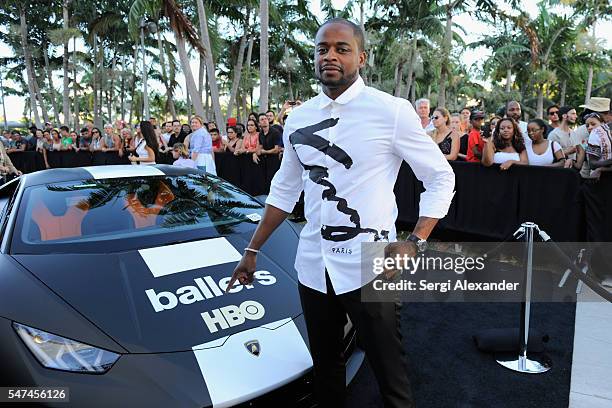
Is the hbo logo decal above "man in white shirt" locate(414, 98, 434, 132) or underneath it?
underneath

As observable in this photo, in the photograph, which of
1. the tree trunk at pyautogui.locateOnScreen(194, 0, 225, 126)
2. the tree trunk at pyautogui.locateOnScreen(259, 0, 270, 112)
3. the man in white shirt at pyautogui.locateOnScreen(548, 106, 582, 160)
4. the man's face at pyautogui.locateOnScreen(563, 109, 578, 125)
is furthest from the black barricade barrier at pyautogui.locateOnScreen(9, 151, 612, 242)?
the tree trunk at pyautogui.locateOnScreen(194, 0, 225, 126)

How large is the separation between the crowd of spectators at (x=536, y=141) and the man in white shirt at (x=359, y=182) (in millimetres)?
2994

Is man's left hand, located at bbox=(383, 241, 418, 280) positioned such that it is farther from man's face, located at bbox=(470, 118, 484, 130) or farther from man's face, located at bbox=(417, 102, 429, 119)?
man's face, located at bbox=(417, 102, 429, 119)

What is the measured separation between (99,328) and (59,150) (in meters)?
13.8

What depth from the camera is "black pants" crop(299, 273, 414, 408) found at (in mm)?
1576

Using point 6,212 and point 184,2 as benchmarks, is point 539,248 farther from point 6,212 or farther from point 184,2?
point 184,2

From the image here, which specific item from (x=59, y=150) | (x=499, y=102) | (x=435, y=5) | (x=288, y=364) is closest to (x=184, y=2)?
(x=59, y=150)

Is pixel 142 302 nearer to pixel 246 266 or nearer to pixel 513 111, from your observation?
pixel 246 266

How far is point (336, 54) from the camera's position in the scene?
1563mm

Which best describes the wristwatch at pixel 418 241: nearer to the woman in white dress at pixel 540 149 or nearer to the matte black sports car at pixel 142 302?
the matte black sports car at pixel 142 302

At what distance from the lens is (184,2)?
59.9ft

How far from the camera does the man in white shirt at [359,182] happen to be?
5.15 feet

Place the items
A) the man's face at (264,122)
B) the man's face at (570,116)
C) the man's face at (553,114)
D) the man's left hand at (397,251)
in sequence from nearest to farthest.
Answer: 1. the man's left hand at (397,251)
2. the man's face at (570,116)
3. the man's face at (553,114)
4. the man's face at (264,122)
